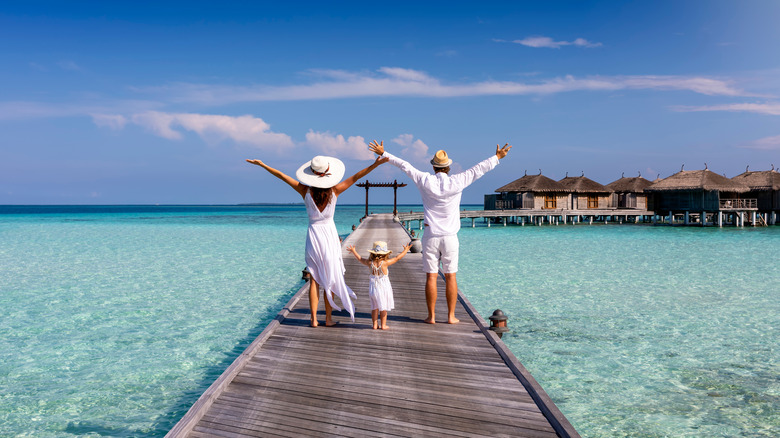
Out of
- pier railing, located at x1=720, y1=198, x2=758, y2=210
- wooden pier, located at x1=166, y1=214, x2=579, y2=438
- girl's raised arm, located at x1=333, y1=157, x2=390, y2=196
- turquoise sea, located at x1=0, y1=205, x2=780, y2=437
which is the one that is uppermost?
girl's raised arm, located at x1=333, y1=157, x2=390, y2=196

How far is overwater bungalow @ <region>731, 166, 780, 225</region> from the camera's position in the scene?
1697 inches

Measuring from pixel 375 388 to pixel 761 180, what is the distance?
51.3 meters

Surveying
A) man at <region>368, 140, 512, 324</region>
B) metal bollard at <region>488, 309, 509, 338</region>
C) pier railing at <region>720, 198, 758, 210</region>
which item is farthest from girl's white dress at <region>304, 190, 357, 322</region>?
pier railing at <region>720, 198, 758, 210</region>

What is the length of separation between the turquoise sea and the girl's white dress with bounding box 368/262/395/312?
2.45 meters

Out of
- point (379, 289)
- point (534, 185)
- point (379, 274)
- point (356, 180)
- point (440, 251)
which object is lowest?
point (379, 289)

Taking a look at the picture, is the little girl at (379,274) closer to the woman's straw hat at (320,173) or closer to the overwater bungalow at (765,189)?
the woman's straw hat at (320,173)

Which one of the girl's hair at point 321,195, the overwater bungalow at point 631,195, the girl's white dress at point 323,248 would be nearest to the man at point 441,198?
the girl's hair at point 321,195

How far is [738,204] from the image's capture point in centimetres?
4278

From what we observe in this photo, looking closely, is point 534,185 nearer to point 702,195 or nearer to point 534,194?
point 534,194

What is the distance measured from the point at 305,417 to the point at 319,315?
344cm

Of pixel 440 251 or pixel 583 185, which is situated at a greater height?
pixel 583 185

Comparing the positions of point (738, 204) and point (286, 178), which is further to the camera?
point (738, 204)

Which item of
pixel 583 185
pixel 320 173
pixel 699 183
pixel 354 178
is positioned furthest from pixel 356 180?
pixel 583 185

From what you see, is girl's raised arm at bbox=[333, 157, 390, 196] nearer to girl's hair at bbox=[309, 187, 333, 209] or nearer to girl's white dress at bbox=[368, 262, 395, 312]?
girl's hair at bbox=[309, 187, 333, 209]
